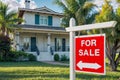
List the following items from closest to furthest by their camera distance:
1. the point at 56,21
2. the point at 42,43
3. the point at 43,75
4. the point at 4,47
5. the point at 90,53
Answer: the point at 90,53 < the point at 43,75 < the point at 4,47 < the point at 42,43 < the point at 56,21

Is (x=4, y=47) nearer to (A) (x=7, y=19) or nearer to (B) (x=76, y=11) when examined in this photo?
(A) (x=7, y=19)

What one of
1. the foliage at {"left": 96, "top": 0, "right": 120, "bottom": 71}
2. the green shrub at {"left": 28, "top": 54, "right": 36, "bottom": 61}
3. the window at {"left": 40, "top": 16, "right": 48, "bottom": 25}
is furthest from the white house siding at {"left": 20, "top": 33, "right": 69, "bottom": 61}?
the foliage at {"left": 96, "top": 0, "right": 120, "bottom": 71}

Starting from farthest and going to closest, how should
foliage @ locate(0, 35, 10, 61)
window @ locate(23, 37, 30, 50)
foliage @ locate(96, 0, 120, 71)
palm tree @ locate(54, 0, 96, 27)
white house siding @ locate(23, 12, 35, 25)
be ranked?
white house siding @ locate(23, 12, 35, 25)
palm tree @ locate(54, 0, 96, 27)
window @ locate(23, 37, 30, 50)
foliage @ locate(0, 35, 10, 61)
foliage @ locate(96, 0, 120, 71)

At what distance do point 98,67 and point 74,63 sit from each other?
55cm

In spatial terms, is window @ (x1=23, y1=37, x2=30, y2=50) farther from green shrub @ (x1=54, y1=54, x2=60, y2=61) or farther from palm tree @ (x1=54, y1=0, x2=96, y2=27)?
palm tree @ (x1=54, y1=0, x2=96, y2=27)

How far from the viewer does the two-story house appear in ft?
107

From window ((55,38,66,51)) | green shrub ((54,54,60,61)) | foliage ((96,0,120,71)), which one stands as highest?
foliage ((96,0,120,71))

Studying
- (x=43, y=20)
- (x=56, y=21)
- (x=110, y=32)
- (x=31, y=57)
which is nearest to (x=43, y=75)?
(x=110, y=32)

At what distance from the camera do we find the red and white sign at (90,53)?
3852mm

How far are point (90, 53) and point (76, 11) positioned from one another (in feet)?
101

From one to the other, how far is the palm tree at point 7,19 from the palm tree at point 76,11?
591 centimetres

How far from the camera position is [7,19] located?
32.8 meters

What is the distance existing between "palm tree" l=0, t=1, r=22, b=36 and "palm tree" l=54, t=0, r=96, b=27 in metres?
5.91

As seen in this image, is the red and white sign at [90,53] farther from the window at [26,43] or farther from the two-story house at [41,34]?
the window at [26,43]
